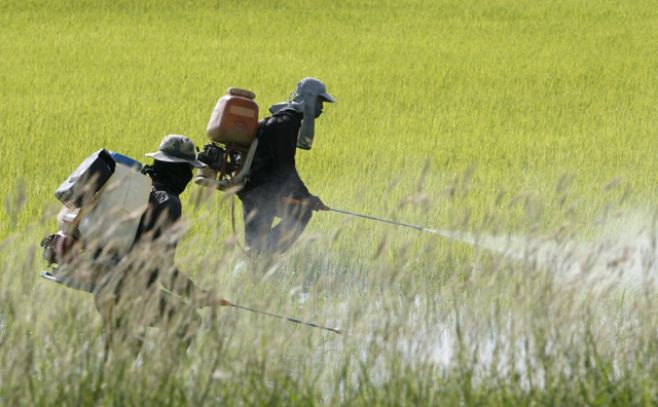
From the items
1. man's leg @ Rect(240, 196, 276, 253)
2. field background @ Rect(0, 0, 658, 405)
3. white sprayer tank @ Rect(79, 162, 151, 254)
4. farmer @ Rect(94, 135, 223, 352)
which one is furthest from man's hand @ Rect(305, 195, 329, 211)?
white sprayer tank @ Rect(79, 162, 151, 254)

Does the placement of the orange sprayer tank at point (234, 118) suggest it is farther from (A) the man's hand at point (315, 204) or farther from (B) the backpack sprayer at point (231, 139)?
(A) the man's hand at point (315, 204)

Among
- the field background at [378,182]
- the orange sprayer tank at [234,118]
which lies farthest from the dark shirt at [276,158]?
the field background at [378,182]

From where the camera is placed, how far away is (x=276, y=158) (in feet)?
20.0

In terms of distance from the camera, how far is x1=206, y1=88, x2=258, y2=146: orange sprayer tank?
19.0 feet

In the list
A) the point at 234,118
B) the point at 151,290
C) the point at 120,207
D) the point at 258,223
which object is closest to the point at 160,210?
the point at 120,207

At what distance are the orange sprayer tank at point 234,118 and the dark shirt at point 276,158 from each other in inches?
7.1

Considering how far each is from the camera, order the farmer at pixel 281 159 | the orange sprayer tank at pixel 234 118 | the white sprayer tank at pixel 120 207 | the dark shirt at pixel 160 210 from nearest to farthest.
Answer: the white sprayer tank at pixel 120 207, the dark shirt at pixel 160 210, the orange sprayer tank at pixel 234 118, the farmer at pixel 281 159

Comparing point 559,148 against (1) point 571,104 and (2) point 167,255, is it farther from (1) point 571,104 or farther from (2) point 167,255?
(2) point 167,255

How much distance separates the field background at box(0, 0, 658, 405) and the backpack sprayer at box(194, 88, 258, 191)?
0.44 meters

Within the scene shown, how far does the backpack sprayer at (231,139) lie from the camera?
228 inches

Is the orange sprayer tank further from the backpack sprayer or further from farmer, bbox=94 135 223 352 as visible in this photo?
farmer, bbox=94 135 223 352

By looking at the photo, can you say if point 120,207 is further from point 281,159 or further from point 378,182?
point 378,182

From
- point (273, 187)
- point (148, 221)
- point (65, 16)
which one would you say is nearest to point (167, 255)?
point (148, 221)

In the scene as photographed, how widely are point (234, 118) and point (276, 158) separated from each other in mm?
385
